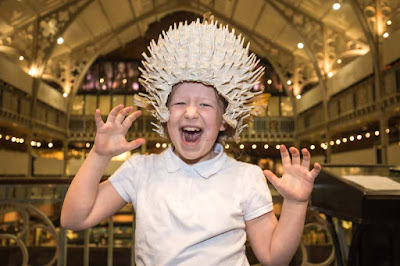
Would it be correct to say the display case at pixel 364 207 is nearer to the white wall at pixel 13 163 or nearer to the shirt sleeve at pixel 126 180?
the shirt sleeve at pixel 126 180

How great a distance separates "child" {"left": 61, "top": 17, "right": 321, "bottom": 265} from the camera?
Answer: 2.78 ft

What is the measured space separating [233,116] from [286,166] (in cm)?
19

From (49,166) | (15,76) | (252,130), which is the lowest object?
(49,166)

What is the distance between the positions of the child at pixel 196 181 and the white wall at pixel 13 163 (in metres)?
8.91

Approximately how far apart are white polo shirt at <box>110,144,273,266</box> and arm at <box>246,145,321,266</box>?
61 millimetres

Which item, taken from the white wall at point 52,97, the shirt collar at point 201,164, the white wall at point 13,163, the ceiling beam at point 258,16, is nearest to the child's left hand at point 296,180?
the shirt collar at point 201,164

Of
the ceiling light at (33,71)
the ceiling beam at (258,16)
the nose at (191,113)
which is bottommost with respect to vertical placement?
the nose at (191,113)

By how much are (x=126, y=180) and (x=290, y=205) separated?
17.4 inches

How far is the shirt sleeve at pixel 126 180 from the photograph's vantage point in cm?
95

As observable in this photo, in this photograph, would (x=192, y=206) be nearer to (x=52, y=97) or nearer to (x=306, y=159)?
(x=306, y=159)

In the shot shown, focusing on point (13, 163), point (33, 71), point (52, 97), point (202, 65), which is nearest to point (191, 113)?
point (202, 65)

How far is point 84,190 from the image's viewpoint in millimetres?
871

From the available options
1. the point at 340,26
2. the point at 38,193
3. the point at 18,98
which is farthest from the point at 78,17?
the point at 38,193

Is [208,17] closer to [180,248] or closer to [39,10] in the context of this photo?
[180,248]
